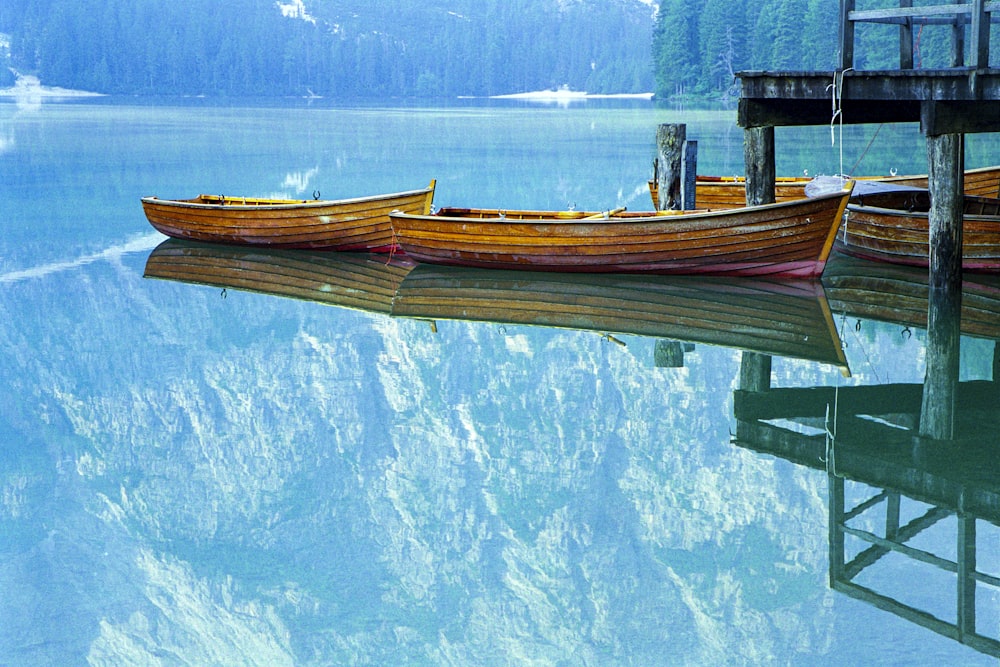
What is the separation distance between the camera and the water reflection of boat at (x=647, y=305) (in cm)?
1277

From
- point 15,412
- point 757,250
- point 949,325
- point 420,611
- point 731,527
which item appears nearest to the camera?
point 420,611

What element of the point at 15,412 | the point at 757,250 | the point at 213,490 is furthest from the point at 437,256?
the point at 213,490

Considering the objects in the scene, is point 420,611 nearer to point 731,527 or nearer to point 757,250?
point 731,527

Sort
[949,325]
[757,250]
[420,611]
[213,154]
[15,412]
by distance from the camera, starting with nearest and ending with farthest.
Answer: [420,611]
[15,412]
[949,325]
[757,250]
[213,154]

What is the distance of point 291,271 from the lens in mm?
17516

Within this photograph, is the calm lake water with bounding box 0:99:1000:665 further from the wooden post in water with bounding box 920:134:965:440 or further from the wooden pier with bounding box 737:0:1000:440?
the wooden pier with bounding box 737:0:1000:440

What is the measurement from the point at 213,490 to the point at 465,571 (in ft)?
7.73

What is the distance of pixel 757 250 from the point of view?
1509 cm

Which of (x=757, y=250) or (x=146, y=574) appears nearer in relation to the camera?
(x=146, y=574)

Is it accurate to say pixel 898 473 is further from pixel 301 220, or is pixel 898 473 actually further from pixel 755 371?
pixel 301 220

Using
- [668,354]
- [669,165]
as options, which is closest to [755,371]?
[668,354]

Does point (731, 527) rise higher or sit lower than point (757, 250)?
lower

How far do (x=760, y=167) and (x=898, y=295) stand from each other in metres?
2.35

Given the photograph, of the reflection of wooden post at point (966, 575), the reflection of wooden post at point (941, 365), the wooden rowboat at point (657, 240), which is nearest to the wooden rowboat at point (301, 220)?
the wooden rowboat at point (657, 240)
